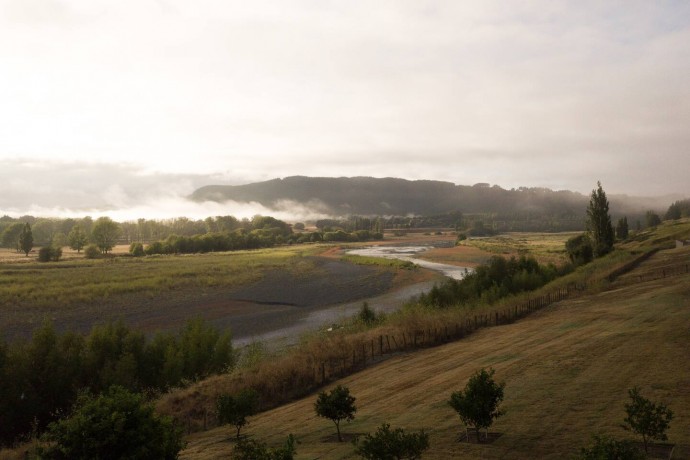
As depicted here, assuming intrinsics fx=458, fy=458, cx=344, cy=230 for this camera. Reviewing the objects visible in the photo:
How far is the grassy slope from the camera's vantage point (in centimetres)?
1433

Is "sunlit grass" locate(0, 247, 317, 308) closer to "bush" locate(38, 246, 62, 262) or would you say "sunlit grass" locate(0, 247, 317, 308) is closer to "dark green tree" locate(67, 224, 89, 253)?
Result: "bush" locate(38, 246, 62, 262)

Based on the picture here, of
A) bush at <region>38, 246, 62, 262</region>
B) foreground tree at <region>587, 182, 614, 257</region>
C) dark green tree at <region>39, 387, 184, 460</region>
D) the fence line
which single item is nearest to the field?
the fence line

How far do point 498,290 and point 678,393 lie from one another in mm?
31514

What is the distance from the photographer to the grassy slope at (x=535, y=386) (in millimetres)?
14328

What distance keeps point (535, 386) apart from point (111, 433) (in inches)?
624

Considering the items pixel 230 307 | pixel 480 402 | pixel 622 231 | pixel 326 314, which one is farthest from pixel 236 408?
pixel 622 231

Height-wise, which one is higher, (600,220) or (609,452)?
(600,220)

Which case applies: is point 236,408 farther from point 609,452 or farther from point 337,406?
point 609,452

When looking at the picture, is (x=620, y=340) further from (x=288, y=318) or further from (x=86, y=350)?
(x=288, y=318)

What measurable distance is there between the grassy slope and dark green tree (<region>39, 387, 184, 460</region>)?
5.97 metres

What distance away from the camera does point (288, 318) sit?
55188 millimetres

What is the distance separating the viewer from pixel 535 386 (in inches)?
741

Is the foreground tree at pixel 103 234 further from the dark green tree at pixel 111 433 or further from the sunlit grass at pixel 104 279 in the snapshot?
the dark green tree at pixel 111 433

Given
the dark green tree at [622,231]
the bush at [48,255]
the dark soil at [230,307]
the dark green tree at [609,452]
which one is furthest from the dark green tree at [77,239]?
the dark green tree at [609,452]
